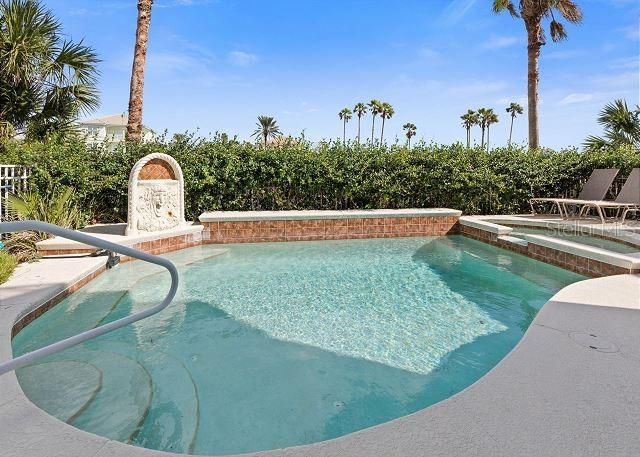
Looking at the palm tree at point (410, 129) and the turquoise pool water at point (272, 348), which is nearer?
the turquoise pool water at point (272, 348)

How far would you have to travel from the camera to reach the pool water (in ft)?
21.1

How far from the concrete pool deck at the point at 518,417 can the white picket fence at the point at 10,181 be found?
16.9 feet

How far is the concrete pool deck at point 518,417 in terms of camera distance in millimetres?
1759

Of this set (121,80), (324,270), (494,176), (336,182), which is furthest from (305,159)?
(121,80)

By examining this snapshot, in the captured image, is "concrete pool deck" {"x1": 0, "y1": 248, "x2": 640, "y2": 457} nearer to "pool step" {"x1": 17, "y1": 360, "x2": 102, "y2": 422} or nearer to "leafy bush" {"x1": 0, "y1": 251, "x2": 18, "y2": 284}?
"pool step" {"x1": 17, "y1": 360, "x2": 102, "y2": 422}

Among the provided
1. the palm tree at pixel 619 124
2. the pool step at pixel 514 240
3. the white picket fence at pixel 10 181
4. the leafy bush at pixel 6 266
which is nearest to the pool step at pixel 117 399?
the leafy bush at pixel 6 266

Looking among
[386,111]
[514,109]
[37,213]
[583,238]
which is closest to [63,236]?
[37,213]

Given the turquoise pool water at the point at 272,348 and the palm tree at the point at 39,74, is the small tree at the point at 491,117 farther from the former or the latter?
the turquoise pool water at the point at 272,348

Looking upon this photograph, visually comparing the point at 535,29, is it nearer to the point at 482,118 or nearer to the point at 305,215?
the point at 305,215

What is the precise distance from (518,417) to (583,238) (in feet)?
22.1

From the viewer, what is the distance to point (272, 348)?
3615 millimetres

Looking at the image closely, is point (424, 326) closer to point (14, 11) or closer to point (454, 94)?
point (14, 11)

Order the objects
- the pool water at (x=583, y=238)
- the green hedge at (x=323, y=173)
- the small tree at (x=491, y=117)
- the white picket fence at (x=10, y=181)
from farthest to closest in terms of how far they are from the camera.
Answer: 1. the small tree at (x=491, y=117)
2. the green hedge at (x=323, y=173)
3. the white picket fence at (x=10, y=181)
4. the pool water at (x=583, y=238)

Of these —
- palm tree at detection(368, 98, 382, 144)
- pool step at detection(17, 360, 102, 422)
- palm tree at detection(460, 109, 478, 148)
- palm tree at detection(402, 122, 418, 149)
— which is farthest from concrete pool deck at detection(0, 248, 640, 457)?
palm tree at detection(402, 122, 418, 149)
